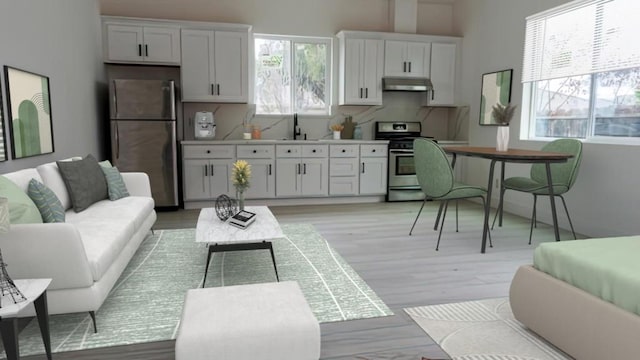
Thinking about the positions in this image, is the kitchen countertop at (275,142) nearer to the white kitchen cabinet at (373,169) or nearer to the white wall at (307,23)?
the white kitchen cabinet at (373,169)

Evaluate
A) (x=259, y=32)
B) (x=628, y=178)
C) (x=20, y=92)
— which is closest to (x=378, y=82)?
(x=259, y=32)

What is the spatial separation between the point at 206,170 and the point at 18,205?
3339 millimetres

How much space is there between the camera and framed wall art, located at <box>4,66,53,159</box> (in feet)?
10.6

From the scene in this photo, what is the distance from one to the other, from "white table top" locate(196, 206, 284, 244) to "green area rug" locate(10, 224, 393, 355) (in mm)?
340

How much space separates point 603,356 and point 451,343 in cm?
66

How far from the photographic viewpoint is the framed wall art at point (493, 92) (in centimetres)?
542

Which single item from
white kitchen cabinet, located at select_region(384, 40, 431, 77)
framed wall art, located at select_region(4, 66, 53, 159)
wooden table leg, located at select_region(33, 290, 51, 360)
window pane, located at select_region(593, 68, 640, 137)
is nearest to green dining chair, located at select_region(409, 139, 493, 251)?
window pane, located at select_region(593, 68, 640, 137)

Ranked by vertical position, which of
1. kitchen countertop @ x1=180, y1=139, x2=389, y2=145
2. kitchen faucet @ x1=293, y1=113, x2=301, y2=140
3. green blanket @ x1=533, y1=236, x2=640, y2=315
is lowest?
green blanket @ x1=533, y1=236, x2=640, y2=315

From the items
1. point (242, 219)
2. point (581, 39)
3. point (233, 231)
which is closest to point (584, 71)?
point (581, 39)

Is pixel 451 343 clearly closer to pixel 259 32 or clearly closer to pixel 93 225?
pixel 93 225

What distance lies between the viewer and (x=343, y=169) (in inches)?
238

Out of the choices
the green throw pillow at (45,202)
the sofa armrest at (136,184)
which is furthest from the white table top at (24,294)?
the sofa armrest at (136,184)

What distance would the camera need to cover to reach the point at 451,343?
2193 millimetres

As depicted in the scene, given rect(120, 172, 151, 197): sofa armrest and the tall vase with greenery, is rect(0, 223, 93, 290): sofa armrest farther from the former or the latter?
the tall vase with greenery
